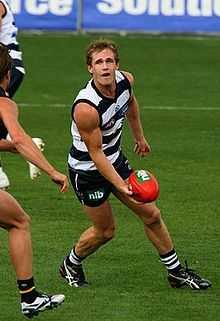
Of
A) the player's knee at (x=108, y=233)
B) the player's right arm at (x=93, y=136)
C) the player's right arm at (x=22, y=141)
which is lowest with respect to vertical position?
the player's knee at (x=108, y=233)

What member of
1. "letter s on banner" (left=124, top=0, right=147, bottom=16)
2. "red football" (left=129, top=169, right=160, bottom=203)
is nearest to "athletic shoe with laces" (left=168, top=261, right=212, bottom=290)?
"red football" (left=129, top=169, right=160, bottom=203)

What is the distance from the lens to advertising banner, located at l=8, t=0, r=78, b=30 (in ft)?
91.5

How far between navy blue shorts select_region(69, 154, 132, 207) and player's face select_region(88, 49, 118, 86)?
74cm

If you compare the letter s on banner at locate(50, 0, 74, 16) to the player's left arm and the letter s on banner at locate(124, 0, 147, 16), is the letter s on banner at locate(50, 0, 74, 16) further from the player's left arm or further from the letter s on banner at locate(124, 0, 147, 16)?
the player's left arm

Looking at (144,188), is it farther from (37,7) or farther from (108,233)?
(37,7)

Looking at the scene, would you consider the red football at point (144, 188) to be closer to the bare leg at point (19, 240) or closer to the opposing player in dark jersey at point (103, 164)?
the opposing player in dark jersey at point (103, 164)

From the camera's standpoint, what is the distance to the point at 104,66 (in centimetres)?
1068

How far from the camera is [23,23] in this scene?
2844cm

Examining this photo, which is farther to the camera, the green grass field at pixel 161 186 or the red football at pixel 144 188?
the green grass field at pixel 161 186

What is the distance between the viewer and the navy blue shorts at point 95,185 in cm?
1103

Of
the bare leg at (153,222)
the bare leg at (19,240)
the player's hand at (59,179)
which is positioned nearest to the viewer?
the player's hand at (59,179)

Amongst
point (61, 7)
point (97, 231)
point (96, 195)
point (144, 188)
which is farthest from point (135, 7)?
point (144, 188)

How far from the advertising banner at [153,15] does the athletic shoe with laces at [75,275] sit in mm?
16448

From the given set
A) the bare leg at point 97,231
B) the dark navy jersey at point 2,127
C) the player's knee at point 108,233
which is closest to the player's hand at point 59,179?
the dark navy jersey at point 2,127
